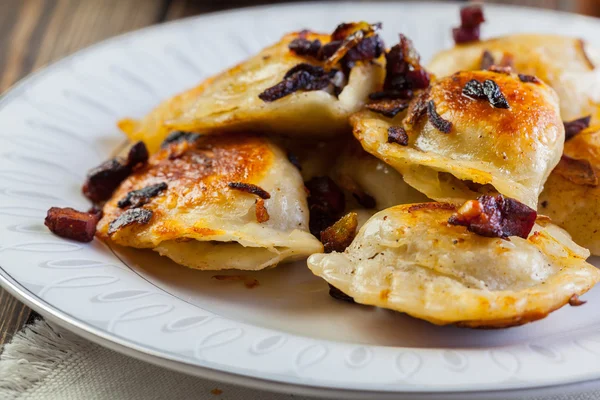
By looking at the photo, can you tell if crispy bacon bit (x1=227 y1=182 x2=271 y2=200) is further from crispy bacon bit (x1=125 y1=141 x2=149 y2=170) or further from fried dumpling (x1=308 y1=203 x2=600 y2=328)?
crispy bacon bit (x1=125 y1=141 x2=149 y2=170)

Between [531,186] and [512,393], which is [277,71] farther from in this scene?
[512,393]

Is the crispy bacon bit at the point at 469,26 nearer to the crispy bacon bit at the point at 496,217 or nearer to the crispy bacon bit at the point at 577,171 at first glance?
the crispy bacon bit at the point at 577,171

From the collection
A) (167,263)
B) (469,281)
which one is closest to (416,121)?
(469,281)

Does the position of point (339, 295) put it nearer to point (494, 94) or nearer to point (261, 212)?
point (261, 212)

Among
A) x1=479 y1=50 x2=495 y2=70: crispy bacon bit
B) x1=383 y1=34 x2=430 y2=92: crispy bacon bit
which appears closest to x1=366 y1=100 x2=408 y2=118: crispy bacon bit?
x1=383 y1=34 x2=430 y2=92: crispy bacon bit

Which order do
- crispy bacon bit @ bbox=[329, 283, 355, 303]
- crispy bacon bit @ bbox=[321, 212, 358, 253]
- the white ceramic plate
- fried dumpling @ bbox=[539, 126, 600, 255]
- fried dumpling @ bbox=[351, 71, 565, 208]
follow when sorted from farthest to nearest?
1. fried dumpling @ bbox=[539, 126, 600, 255]
2. crispy bacon bit @ bbox=[321, 212, 358, 253]
3. crispy bacon bit @ bbox=[329, 283, 355, 303]
4. fried dumpling @ bbox=[351, 71, 565, 208]
5. the white ceramic plate

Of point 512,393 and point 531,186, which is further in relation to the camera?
point 531,186

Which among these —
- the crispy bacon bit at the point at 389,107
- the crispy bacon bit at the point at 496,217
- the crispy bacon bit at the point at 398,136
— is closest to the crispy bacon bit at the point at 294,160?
the crispy bacon bit at the point at 389,107
